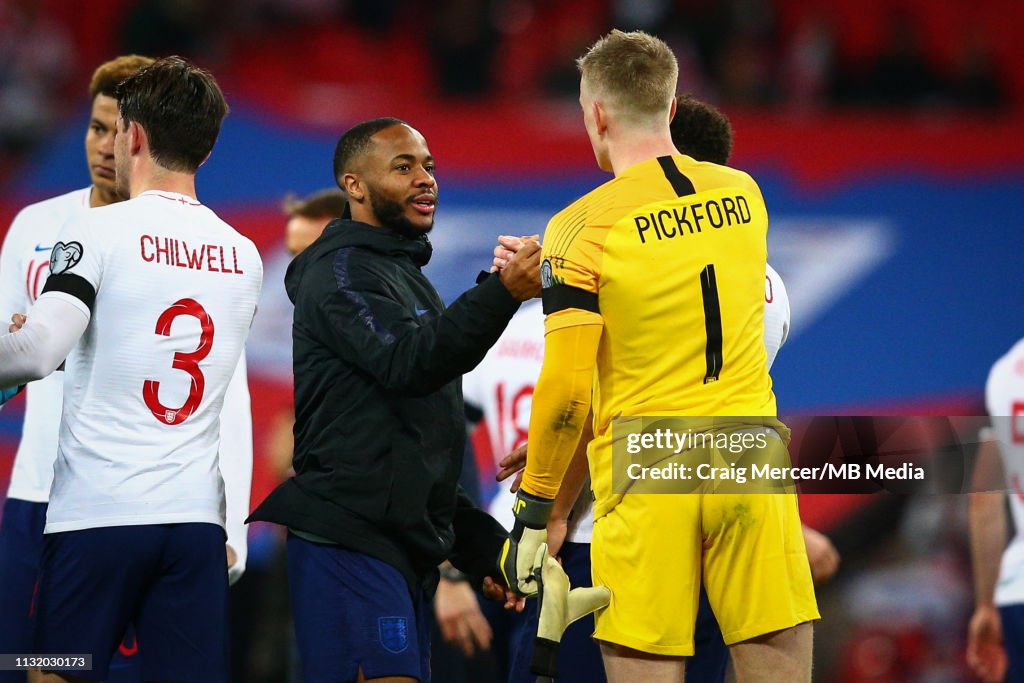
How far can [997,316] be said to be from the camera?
818 cm

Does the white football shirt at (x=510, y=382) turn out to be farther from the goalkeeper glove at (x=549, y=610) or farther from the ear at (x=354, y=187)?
the goalkeeper glove at (x=549, y=610)

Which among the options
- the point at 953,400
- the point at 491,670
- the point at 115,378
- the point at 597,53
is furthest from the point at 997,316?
the point at 115,378

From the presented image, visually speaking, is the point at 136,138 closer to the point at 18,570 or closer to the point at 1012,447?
the point at 18,570

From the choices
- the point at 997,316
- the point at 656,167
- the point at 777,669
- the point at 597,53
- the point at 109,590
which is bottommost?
the point at 777,669

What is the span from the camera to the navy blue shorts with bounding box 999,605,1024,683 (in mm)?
4984

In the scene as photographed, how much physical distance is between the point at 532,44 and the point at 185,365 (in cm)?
608

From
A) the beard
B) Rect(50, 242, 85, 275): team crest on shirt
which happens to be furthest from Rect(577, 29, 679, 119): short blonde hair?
Rect(50, 242, 85, 275): team crest on shirt

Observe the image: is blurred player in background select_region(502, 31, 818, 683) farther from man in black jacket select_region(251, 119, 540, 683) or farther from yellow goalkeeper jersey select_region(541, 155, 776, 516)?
man in black jacket select_region(251, 119, 540, 683)

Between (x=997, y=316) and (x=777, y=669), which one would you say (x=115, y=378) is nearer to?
(x=777, y=669)

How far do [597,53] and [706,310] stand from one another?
785mm

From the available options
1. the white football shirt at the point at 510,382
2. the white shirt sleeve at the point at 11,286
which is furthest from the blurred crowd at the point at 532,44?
the white football shirt at the point at 510,382

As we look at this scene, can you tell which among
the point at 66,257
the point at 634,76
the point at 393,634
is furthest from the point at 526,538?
the point at 66,257

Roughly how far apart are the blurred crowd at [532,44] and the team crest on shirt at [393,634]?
18.4ft

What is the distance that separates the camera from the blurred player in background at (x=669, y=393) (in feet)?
10.5
